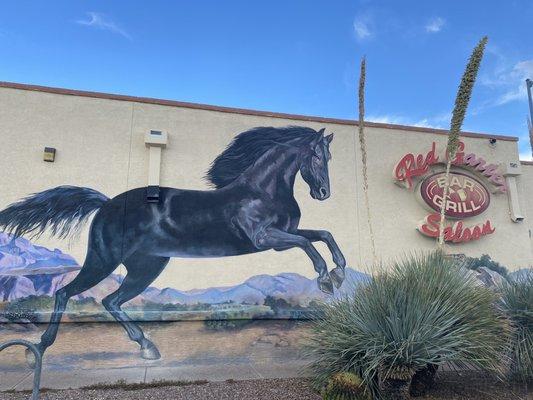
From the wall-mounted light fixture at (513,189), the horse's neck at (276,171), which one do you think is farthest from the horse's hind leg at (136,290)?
the wall-mounted light fixture at (513,189)

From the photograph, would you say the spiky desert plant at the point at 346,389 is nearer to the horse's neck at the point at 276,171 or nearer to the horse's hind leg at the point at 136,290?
the horse's hind leg at the point at 136,290

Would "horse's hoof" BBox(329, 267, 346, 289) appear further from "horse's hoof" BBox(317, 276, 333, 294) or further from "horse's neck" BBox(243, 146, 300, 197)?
"horse's neck" BBox(243, 146, 300, 197)

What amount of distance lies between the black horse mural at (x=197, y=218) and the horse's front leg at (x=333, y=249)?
0.03 m

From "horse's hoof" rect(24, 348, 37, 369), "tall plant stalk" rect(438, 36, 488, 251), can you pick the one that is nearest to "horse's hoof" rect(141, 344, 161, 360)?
"horse's hoof" rect(24, 348, 37, 369)

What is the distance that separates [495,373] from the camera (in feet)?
23.9

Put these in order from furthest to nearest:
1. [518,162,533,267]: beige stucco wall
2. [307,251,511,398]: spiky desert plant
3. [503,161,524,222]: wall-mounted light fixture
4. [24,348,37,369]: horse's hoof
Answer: [518,162,533,267]: beige stucco wall < [503,161,524,222]: wall-mounted light fixture < [24,348,37,369]: horse's hoof < [307,251,511,398]: spiky desert plant

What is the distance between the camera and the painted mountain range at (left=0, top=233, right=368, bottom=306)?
964 cm

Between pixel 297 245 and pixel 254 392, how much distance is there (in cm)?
437

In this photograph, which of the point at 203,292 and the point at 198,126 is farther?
the point at 198,126

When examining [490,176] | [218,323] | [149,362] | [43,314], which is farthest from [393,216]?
[43,314]

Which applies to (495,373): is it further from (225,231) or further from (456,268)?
(225,231)

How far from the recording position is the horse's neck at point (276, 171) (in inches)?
451

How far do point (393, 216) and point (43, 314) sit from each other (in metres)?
8.69

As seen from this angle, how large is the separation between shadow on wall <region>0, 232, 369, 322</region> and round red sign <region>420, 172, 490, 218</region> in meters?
3.64
